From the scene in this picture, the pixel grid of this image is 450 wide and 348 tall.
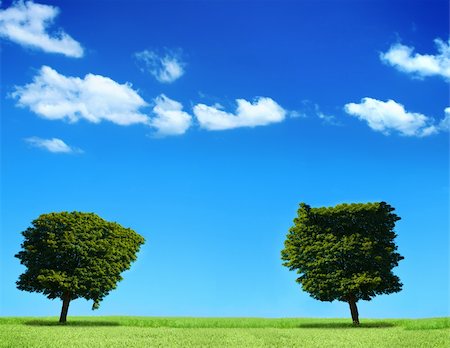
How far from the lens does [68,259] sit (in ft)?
183

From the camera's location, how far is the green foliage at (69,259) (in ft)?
180

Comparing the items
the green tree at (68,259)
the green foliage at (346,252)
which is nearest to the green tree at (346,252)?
the green foliage at (346,252)

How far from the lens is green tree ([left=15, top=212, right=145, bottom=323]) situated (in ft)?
180

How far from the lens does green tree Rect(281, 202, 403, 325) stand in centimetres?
5222

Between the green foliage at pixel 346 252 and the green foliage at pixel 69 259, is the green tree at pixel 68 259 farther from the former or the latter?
the green foliage at pixel 346 252

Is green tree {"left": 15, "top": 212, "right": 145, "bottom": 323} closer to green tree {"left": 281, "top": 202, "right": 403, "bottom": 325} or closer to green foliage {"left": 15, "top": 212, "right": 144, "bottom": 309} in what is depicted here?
green foliage {"left": 15, "top": 212, "right": 144, "bottom": 309}

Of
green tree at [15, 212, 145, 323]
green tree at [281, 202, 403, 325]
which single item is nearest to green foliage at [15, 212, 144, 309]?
green tree at [15, 212, 145, 323]

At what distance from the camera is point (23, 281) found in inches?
2207

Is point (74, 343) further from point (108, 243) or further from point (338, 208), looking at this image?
point (338, 208)

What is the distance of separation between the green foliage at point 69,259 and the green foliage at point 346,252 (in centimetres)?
1911

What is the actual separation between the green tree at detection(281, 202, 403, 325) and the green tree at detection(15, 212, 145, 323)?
18.9m

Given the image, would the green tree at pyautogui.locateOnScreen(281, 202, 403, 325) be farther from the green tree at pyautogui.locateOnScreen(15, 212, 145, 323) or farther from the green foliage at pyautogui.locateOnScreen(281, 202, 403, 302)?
the green tree at pyautogui.locateOnScreen(15, 212, 145, 323)

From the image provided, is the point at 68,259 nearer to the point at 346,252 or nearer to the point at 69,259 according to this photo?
the point at 69,259

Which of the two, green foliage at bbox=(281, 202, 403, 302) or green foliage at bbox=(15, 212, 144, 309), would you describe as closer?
green foliage at bbox=(281, 202, 403, 302)
